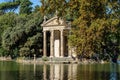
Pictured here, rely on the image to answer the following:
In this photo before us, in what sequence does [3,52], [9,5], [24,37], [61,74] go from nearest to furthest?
[61,74]
[24,37]
[3,52]
[9,5]

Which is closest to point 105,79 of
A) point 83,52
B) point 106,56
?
point 83,52

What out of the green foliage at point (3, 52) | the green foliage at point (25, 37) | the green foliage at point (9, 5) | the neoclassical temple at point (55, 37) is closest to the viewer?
the neoclassical temple at point (55, 37)

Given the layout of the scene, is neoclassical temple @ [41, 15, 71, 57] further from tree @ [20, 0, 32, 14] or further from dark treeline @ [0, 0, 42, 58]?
tree @ [20, 0, 32, 14]

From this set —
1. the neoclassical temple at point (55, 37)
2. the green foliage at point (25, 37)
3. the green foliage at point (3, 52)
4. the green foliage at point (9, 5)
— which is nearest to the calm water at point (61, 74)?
the green foliage at point (25, 37)

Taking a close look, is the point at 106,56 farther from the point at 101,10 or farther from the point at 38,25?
the point at 101,10

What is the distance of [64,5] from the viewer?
35.4 metres

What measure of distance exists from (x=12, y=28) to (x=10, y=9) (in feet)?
146

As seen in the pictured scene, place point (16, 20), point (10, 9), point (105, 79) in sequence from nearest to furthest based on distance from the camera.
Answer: point (105, 79)
point (16, 20)
point (10, 9)

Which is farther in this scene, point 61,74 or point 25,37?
point 25,37

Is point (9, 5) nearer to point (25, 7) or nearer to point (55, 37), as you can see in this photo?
point (25, 7)

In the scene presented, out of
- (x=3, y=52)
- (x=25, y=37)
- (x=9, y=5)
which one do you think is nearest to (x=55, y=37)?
(x=25, y=37)

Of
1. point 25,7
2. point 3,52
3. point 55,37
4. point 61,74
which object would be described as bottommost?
point 61,74

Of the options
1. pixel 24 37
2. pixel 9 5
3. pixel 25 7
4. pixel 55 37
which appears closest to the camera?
pixel 24 37

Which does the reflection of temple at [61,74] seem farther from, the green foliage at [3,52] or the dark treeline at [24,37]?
the green foliage at [3,52]
